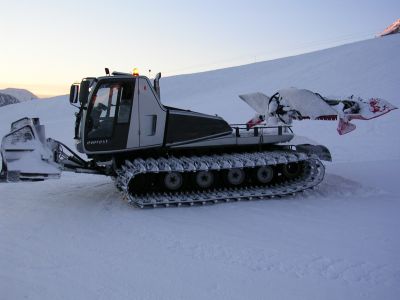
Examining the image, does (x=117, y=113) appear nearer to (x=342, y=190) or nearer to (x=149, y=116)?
(x=149, y=116)

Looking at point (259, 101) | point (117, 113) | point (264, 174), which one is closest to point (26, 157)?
point (117, 113)

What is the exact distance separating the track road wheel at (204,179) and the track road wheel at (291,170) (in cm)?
150

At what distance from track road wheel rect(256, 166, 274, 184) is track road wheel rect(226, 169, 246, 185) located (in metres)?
0.31

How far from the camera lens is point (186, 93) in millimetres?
37781

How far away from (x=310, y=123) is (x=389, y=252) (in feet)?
54.5

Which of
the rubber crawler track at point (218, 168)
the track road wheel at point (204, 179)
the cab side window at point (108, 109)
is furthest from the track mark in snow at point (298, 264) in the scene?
the cab side window at point (108, 109)

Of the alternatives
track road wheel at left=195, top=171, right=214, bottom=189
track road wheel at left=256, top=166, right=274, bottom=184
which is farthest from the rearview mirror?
track road wheel at left=256, top=166, right=274, bottom=184

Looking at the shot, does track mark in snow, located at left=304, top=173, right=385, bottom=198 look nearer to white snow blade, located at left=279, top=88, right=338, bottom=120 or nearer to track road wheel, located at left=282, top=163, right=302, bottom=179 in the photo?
track road wheel, located at left=282, top=163, right=302, bottom=179

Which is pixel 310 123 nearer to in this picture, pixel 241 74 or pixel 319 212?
pixel 319 212

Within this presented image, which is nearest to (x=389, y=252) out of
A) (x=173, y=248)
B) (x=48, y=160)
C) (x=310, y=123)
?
(x=173, y=248)

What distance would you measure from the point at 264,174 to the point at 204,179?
121cm

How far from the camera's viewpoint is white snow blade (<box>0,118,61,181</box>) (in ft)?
24.5

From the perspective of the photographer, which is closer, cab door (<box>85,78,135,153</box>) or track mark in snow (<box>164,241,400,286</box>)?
track mark in snow (<box>164,241,400,286</box>)

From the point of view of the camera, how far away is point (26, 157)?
763 centimetres
